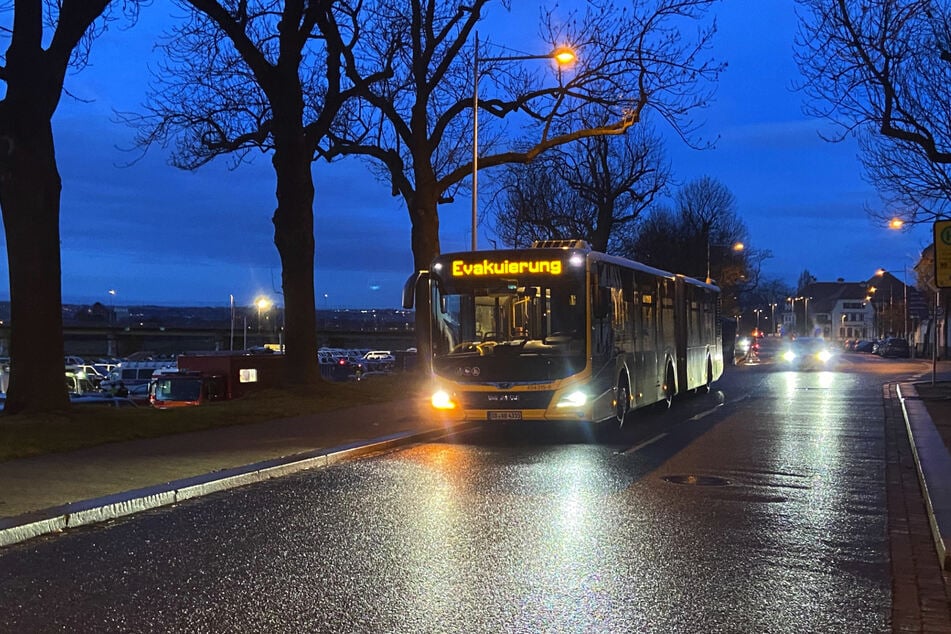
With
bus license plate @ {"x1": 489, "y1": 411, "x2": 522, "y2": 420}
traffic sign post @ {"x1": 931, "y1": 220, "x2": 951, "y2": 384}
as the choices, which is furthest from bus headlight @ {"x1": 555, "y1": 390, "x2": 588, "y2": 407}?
traffic sign post @ {"x1": 931, "y1": 220, "x2": 951, "y2": 384}

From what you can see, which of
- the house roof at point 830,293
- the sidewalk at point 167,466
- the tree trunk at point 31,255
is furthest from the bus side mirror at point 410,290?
the house roof at point 830,293

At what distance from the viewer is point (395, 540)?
769 centimetres

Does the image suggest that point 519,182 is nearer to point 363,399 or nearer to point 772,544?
point 363,399

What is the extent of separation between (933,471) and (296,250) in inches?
575

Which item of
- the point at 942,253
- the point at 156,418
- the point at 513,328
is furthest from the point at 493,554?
the point at 942,253

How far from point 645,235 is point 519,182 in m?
20.7

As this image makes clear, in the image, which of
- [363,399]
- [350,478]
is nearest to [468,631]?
[350,478]

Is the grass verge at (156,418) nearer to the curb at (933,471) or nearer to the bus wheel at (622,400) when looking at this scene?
the bus wheel at (622,400)

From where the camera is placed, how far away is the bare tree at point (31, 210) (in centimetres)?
1401

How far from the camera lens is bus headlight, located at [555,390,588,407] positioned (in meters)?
14.6

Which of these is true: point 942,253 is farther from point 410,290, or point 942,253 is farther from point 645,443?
point 410,290

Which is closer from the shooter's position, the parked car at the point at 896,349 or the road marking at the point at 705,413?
the road marking at the point at 705,413

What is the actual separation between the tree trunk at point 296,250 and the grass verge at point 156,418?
3.06ft

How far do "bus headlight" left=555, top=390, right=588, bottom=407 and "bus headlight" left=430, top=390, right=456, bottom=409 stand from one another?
1.98 m
